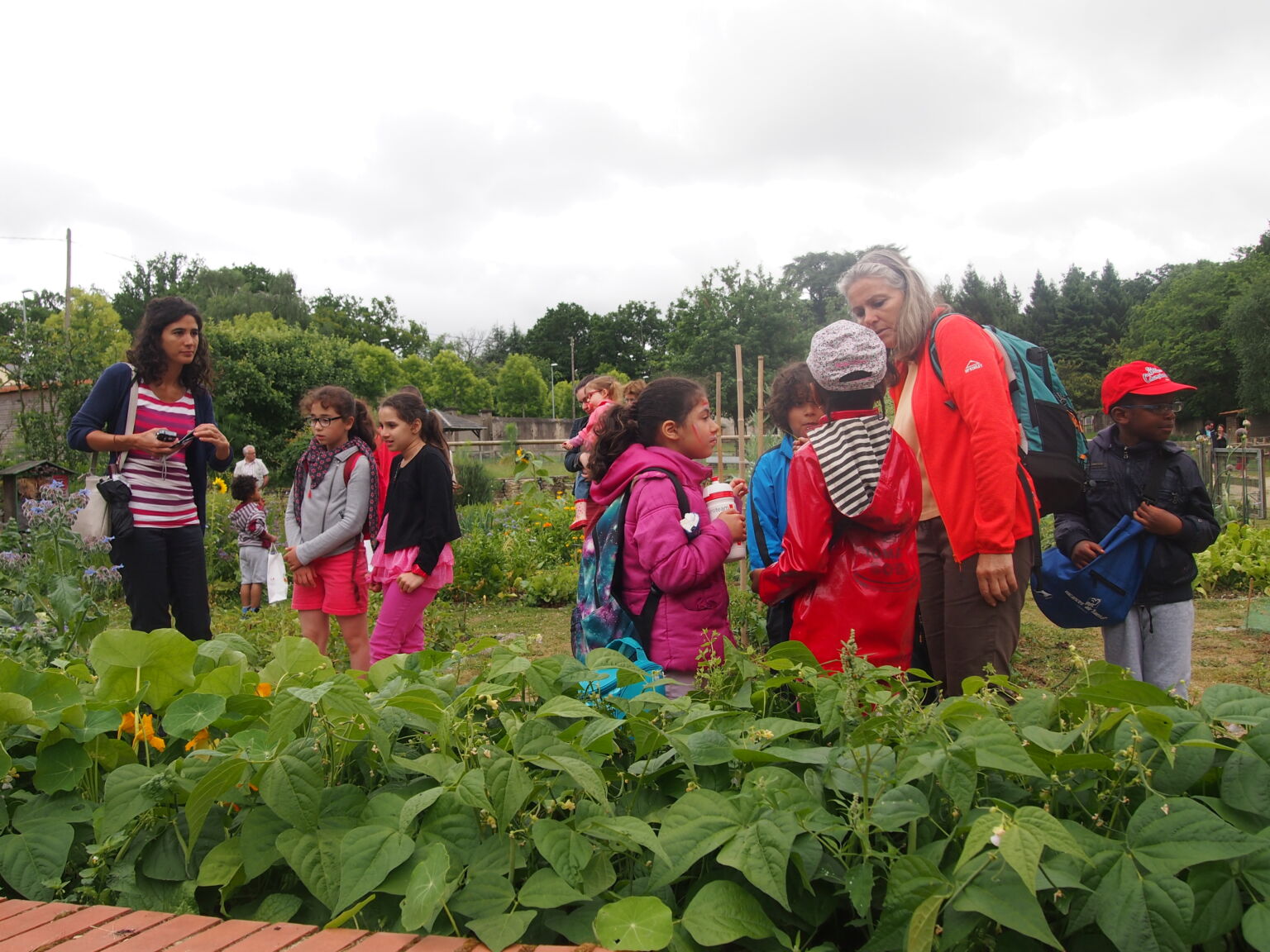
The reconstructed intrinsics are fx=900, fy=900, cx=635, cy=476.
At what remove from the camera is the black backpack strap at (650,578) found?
276 centimetres

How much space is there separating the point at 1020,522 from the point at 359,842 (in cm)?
225

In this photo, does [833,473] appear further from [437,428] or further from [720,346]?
[720,346]

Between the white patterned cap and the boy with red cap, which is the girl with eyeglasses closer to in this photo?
the white patterned cap

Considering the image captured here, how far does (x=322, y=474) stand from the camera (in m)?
4.52

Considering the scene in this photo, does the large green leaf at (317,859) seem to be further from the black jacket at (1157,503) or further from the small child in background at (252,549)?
the small child in background at (252,549)

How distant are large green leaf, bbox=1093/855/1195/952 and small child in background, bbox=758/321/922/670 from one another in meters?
1.50

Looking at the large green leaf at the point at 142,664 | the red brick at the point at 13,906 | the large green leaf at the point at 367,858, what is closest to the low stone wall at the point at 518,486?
the large green leaf at the point at 142,664

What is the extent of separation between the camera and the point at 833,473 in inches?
102

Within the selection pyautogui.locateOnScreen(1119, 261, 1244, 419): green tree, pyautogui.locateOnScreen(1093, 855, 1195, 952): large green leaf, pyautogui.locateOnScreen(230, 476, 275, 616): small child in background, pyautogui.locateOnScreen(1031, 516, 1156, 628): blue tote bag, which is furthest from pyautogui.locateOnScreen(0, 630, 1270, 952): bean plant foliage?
pyautogui.locateOnScreen(1119, 261, 1244, 419): green tree

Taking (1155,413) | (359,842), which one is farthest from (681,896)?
(1155,413)

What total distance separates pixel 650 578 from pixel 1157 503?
6.34ft

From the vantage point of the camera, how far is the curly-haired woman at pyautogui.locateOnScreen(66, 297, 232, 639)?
147 inches

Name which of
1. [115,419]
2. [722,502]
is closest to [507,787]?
[722,502]

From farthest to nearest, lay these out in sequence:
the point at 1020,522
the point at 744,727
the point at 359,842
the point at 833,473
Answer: the point at 1020,522, the point at 833,473, the point at 744,727, the point at 359,842
